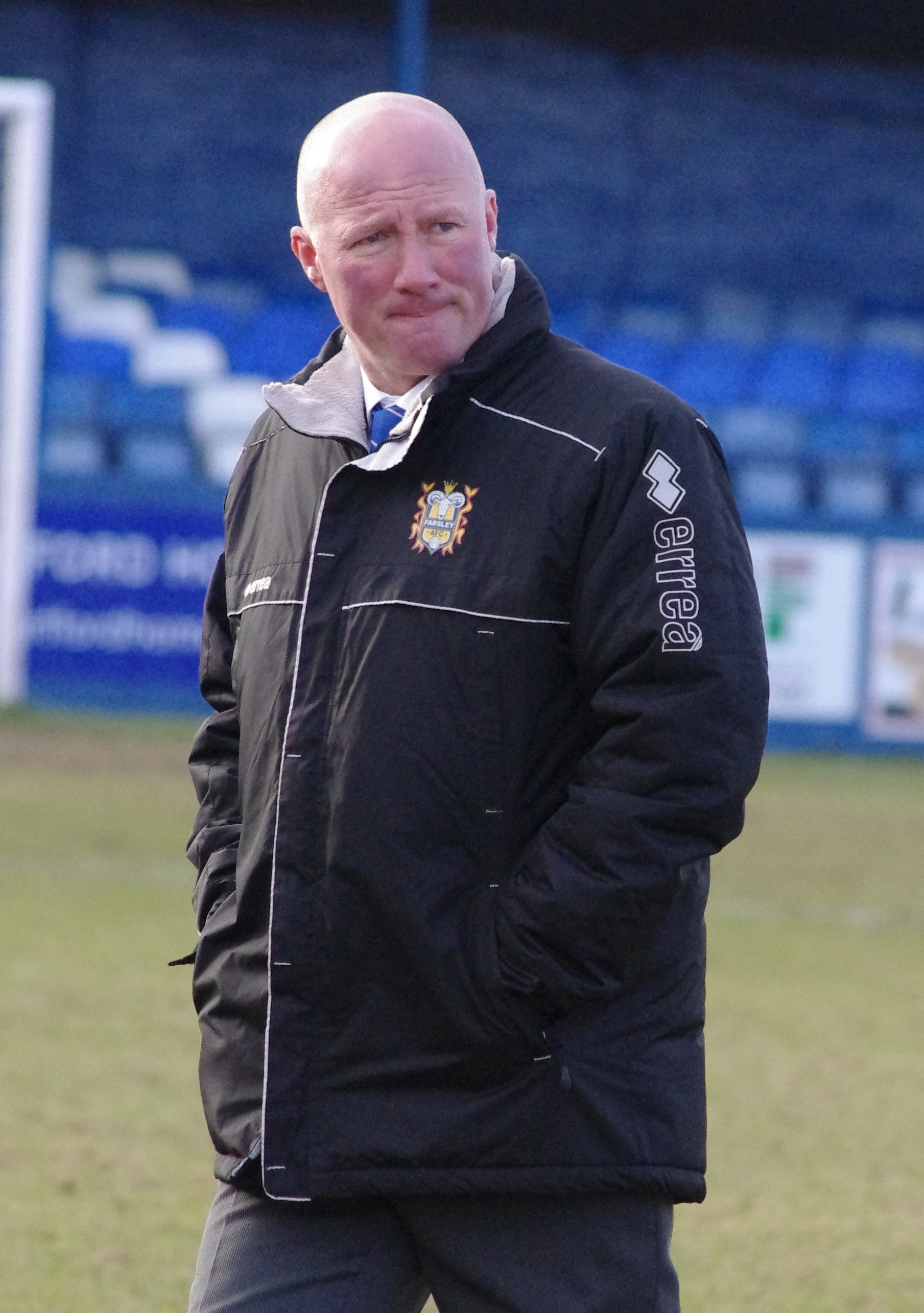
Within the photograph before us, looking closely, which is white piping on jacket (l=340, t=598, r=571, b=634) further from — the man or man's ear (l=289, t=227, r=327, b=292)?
man's ear (l=289, t=227, r=327, b=292)

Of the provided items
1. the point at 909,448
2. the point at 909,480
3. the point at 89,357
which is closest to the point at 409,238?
the point at 909,480

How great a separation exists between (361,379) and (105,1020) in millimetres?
3980

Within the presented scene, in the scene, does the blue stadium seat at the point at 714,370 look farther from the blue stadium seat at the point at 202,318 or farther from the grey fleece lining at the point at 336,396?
the grey fleece lining at the point at 336,396

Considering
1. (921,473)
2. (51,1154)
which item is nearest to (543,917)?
(51,1154)

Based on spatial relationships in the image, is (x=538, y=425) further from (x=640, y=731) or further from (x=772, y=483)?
(x=772, y=483)

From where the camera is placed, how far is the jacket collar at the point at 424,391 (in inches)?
80.7

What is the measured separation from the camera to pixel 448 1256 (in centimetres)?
202

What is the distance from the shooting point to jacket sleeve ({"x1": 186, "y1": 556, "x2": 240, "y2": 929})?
7.38ft

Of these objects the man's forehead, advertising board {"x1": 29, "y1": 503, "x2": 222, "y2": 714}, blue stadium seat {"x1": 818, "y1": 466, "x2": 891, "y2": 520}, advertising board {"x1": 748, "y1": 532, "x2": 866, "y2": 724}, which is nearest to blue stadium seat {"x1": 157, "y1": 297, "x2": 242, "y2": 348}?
advertising board {"x1": 29, "y1": 503, "x2": 222, "y2": 714}

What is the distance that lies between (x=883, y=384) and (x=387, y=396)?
15463mm

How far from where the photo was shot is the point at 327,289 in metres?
2.21

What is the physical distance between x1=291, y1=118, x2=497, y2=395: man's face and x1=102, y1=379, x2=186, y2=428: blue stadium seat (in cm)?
1252

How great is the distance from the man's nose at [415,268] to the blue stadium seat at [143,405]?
1257 cm

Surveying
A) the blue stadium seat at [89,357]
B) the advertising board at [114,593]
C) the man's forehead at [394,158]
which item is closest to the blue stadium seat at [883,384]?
the blue stadium seat at [89,357]
